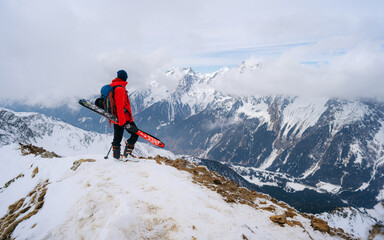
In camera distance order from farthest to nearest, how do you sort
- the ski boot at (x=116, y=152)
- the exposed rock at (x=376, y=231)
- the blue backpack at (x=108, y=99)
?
the ski boot at (x=116, y=152)
the blue backpack at (x=108, y=99)
the exposed rock at (x=376, y=231)

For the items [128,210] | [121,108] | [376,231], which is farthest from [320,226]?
[121,108]

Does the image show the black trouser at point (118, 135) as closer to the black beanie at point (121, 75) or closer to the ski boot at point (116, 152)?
the ski boot at point (116, 152)

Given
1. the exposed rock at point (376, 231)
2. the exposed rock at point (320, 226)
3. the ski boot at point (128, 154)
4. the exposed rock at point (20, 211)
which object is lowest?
the exposed rock at point (376, 231)

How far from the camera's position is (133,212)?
6793mm

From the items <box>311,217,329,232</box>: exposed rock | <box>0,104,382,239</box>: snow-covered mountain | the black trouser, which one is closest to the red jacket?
the black trouser

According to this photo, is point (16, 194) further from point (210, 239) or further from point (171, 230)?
point (210, 239)

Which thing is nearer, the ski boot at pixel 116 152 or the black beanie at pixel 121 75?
the black beanie at pixel 121 75

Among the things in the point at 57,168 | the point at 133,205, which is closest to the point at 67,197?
the point at 133,205

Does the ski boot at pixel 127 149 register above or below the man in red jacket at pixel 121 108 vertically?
below

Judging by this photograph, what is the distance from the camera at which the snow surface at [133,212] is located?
21.0 ft

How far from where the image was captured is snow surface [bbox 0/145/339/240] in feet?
21.0

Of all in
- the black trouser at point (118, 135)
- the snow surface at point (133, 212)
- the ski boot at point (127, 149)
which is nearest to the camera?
the snow surface at point (133, 212)

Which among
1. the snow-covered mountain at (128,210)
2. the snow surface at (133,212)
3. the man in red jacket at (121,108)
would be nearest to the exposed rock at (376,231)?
the snow-covered mountain at (128,210)

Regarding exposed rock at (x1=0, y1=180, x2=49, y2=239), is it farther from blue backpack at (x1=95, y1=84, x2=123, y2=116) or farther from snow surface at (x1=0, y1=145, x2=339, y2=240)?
blue backpack at (x1=95, y1=84, x2=123, y2=116)
